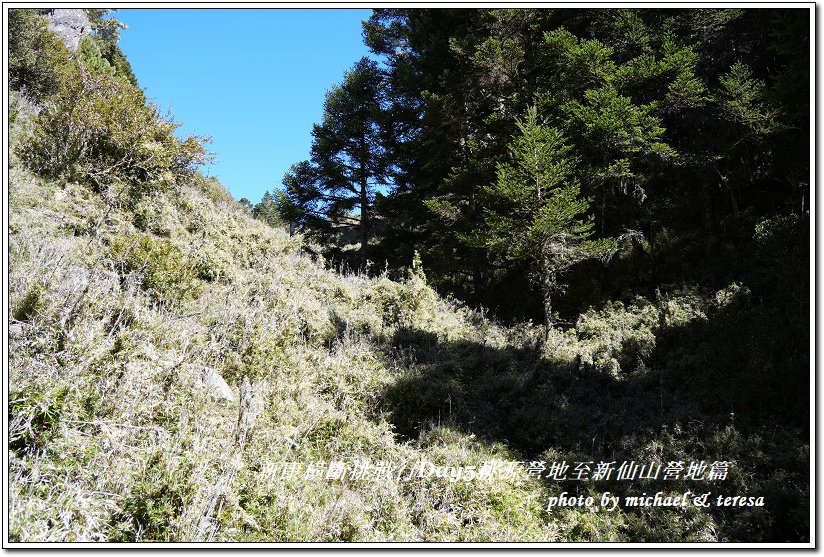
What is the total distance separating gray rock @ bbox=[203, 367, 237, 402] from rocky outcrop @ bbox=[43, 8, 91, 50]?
63.0 ft

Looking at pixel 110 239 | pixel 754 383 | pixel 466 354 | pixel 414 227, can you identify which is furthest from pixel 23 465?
pixel 414 227

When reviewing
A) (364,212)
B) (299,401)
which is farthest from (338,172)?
(299,401)

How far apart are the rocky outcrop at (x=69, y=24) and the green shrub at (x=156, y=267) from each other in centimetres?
1623

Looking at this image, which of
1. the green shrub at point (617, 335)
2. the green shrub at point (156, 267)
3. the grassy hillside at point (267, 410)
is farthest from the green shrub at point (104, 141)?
the green shrub at point (617, 335)

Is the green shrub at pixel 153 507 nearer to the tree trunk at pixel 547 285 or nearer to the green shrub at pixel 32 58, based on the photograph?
the tree trunk at pixel 547 285

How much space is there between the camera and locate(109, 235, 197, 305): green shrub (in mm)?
6359

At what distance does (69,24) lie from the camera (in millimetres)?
18422

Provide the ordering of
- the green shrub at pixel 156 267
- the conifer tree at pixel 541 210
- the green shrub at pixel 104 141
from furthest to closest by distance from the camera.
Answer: the conifer tree at pixel 541 210
the green shrub at pixel 104 141
the green shrub at pixel 156 267

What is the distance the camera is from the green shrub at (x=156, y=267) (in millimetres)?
6359

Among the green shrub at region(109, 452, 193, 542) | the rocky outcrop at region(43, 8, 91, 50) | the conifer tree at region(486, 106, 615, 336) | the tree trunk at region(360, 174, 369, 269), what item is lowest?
the green shrub at region(109, 452, 193, 542)

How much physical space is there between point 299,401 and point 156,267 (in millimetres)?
3178

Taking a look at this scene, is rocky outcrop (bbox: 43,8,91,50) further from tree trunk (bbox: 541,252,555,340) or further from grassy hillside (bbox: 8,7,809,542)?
tree trunk (bbox: 541,252,555,340)

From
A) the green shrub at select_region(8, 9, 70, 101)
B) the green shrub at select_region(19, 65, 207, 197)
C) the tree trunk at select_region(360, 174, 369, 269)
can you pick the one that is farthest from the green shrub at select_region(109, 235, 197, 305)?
the tree trunk at select_region(360, 174, 369, 269)

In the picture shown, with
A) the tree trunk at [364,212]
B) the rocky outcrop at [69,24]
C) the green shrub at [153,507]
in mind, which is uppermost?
the rocky outcrop at [69,24]
